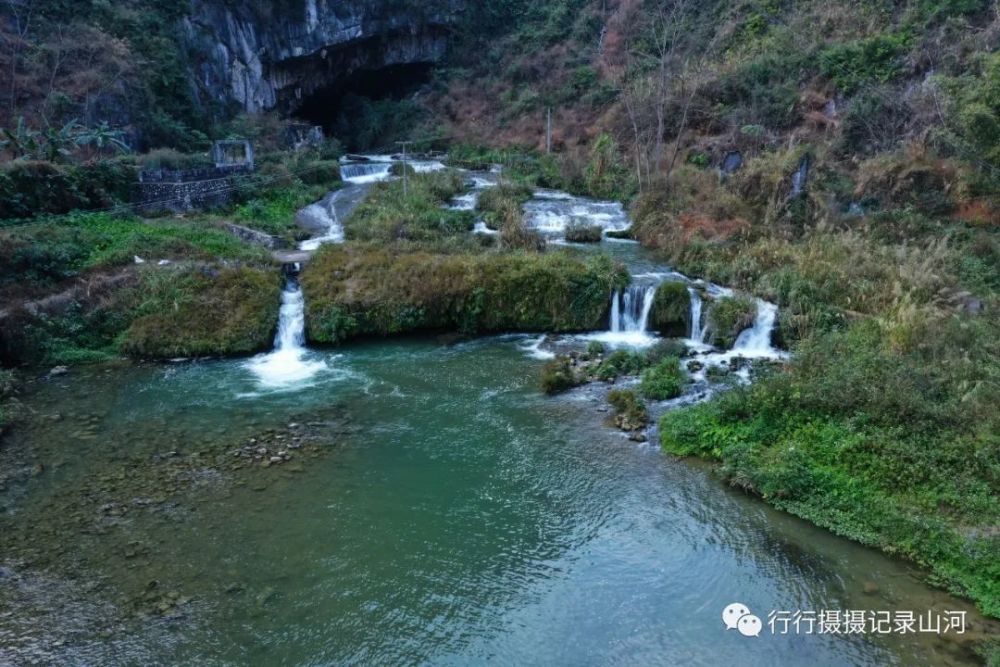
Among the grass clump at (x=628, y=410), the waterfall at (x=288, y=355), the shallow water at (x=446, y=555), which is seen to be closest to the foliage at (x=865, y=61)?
the grass clump at (x=628, y=410)

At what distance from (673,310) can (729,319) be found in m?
1.34

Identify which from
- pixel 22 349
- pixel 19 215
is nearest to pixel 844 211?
pixel 22 349

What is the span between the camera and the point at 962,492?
27.5ft

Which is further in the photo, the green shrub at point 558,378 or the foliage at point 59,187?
the foliage at point 59,187

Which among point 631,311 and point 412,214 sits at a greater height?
point 412,214

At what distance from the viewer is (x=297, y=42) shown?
111ft

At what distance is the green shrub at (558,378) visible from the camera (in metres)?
12.5

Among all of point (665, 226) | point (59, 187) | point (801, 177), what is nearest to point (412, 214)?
point (665, 226)

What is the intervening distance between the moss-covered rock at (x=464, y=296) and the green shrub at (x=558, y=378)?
2734 mm

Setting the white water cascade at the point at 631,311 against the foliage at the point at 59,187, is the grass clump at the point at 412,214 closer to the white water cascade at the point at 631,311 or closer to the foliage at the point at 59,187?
the white water cascade at the point at 631,311

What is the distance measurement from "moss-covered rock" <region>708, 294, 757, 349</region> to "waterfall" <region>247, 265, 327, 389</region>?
8.94m

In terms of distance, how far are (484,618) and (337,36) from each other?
117 feet

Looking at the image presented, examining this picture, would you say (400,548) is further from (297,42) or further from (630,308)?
(297,42)

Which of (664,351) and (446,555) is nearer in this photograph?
(446,555)
